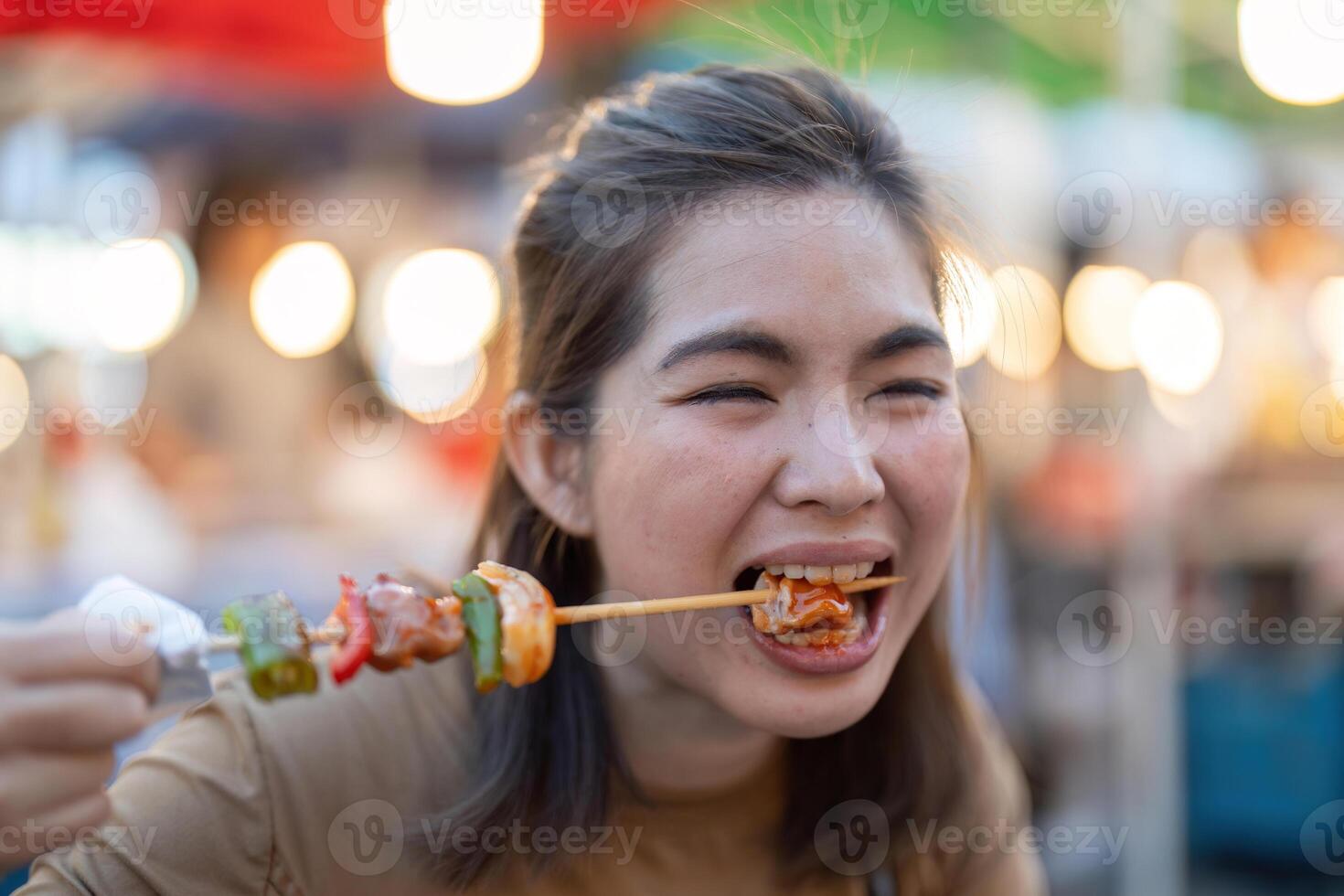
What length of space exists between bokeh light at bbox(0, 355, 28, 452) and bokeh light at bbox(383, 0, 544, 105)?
2.78 m

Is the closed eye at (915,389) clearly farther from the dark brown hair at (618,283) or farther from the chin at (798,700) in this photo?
the chin at (798,700)

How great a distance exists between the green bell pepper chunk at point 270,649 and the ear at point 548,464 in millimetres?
689

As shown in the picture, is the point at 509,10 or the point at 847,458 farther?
the point at 509,10

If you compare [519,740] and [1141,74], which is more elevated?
[1141,74]

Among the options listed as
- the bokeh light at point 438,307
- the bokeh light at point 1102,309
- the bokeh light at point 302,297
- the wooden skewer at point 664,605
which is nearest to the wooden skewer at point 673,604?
the wooden skewer at point 664,605

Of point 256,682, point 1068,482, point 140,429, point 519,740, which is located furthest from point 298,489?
point 256,682

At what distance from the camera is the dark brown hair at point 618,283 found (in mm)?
1892

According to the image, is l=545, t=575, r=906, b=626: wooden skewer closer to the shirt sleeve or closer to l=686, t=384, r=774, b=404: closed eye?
l=686, t=384, r=774, b=404: closed eye

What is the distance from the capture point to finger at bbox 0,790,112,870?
4.00ft

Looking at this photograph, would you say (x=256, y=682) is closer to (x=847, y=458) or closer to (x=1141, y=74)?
(x=847, y=458)

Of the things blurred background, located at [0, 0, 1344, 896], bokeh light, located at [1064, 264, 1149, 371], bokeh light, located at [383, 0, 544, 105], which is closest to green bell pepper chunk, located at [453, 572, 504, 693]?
blurred background, located at [0, 0, 1344, 896]

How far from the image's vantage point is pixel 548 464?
2059mm

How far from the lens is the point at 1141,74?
4523mm

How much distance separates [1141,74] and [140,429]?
5.92 metres
